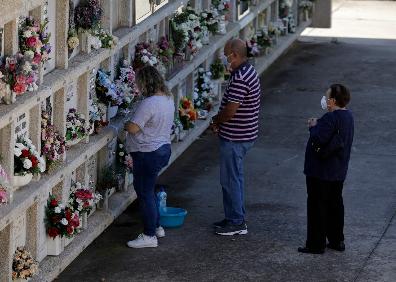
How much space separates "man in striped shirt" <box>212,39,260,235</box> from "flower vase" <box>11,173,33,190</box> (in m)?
2.04

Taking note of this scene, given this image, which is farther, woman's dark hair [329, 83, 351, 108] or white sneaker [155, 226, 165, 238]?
white sneaker [155, 226, 165, 238]

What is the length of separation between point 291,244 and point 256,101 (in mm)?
1113

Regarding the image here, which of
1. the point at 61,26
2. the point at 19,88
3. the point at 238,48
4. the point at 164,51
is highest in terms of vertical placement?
the point at 61,26

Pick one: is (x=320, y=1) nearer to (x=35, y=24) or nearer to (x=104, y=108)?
(x=104, y=108)

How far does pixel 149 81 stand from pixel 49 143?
107 cm

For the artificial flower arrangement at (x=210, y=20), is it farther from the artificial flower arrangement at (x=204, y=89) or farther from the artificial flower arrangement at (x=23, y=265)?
the artificial flower arrangement at (x=23, y=265)

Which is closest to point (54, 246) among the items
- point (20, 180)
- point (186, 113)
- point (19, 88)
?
point (20, 180)

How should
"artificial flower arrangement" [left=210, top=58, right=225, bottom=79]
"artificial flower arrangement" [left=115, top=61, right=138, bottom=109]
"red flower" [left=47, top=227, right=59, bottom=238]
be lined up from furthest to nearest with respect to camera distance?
"artificial flower arrangement" [left=210, top=58, right=225, bottom=79], "artificial flower arrangement" [left=115, top=61, right=138, bottom=109], "red flower" [left=47, top=227, right=59, bottom=238]

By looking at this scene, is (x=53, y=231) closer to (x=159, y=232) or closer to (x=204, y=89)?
(x=159, y=232)

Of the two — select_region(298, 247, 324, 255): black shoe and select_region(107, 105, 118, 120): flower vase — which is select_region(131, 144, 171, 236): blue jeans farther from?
select_region(298, 247, 324, 255): black shoe

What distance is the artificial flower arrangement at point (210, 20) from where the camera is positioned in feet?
41.8

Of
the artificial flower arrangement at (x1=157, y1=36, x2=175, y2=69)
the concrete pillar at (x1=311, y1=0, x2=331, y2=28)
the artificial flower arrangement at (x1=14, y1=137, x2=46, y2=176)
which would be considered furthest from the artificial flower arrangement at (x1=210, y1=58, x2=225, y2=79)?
the concrete pillar at (x1=311, y1=0, x2=331, y2=28)

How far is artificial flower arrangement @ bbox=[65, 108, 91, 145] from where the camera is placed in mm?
8828

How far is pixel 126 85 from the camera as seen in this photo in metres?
9.91
